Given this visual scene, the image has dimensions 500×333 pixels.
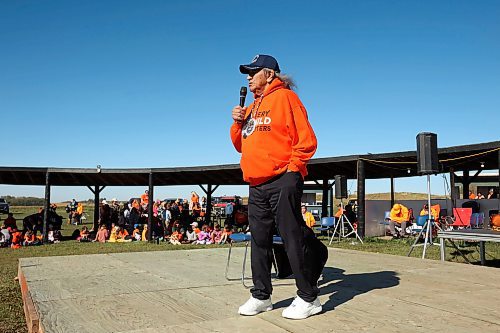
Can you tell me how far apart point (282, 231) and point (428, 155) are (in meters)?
5.19

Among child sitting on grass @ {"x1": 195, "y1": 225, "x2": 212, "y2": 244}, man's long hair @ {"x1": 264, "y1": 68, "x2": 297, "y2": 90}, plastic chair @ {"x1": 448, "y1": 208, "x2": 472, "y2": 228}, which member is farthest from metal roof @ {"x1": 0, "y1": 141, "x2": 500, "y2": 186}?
man's long hair @ {"x1": 264, "y1": 68, "x2": 297, "y2": 90}

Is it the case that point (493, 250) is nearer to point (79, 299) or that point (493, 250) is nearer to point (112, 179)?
point (79, 299)

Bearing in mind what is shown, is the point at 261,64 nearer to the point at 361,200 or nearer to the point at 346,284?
the point at 346,284

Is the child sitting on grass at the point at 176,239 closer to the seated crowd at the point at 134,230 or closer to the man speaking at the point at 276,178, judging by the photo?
the seated crowd at the point at 134,230

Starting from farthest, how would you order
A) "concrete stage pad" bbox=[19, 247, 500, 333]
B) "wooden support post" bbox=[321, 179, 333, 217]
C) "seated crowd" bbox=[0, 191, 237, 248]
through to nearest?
1. "wooden support post" bbox=[321, 179, 333, 217]
2. "seated crowd" bbox=[0, 191, 237, 248]
3. "concrete stage pad" bbox=[19, 247, 500, 333]

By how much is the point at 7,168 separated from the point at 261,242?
1402cm

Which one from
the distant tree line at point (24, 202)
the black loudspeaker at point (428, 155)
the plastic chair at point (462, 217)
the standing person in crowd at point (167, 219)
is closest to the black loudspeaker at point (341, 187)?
the plastic chair at point (462, 217)

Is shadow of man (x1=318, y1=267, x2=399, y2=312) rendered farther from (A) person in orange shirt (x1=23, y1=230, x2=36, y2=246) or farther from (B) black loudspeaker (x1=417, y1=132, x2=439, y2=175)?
(A) person in orange shirt (x1=23, y1=230, x2=36, y2=246)

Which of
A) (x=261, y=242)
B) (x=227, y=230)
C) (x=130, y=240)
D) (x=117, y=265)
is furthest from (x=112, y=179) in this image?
(x=261, y=242)

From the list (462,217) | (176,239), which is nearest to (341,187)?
(462,217)

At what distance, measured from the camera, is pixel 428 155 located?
7242 mm

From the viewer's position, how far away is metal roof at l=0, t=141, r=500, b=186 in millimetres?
12695

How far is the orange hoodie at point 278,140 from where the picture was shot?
2863 millimetres

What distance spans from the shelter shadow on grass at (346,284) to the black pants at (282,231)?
0.99 ft
